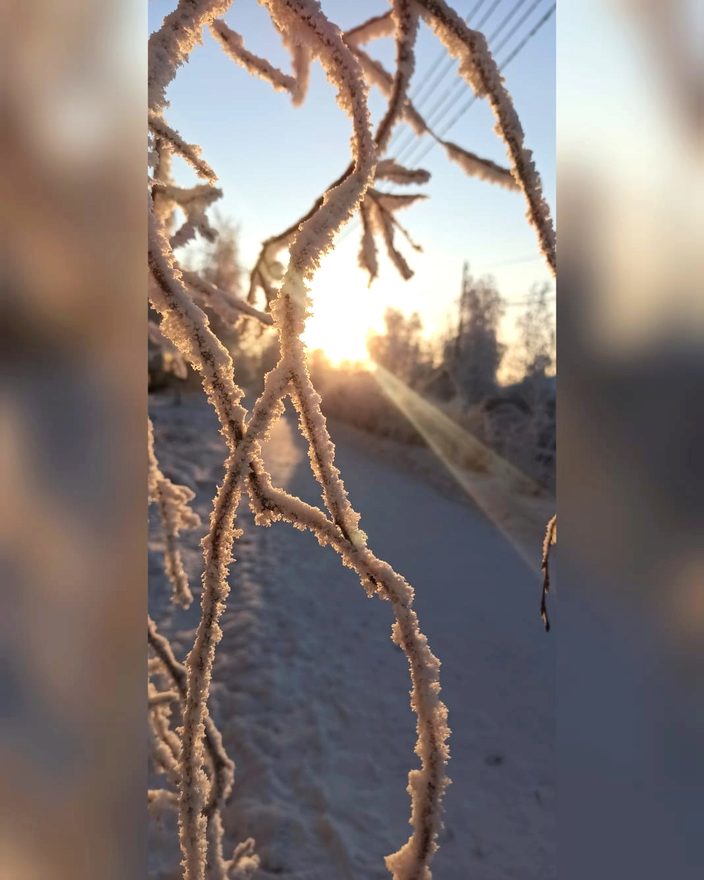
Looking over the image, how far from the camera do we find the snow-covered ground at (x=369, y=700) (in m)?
3.03

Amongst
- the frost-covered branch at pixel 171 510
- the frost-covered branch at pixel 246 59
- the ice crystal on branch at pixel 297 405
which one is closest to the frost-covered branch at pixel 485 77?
the ice crystal on branch at pixel 297 405

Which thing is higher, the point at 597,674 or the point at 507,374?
the point at 507,374

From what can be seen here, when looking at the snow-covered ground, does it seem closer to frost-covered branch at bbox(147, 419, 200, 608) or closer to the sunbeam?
the sunbeam

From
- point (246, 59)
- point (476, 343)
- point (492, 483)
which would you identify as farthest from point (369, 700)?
point (476, 343)

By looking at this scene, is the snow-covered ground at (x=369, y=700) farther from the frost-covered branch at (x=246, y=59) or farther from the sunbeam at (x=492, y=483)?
the frost-covered branch at (x=246, y=59)

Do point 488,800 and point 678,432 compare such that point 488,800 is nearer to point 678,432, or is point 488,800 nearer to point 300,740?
point 300,740

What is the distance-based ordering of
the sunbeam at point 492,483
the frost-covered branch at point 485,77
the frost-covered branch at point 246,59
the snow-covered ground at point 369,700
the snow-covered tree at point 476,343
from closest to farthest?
1. the frost-covered branch at point 485,77
2. the frost-covered branch at point 246,59
3. the snow-covered ground at point 369,700
4. the sunbeam at point 492,483
5. the snow-covered tree at point 476,343

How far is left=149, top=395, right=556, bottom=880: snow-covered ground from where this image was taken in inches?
119

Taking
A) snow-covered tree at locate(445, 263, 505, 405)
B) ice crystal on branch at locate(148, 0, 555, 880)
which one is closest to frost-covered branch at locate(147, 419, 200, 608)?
ice crystal on branch at locate(148, 0, 555, 880)

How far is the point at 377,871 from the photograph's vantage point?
285 centimetres

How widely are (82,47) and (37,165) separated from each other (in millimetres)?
85

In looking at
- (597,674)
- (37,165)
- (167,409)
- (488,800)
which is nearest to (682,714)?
(597,674)

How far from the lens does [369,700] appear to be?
4141 mm

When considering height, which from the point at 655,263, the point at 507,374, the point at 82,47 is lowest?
the point at 655,263
